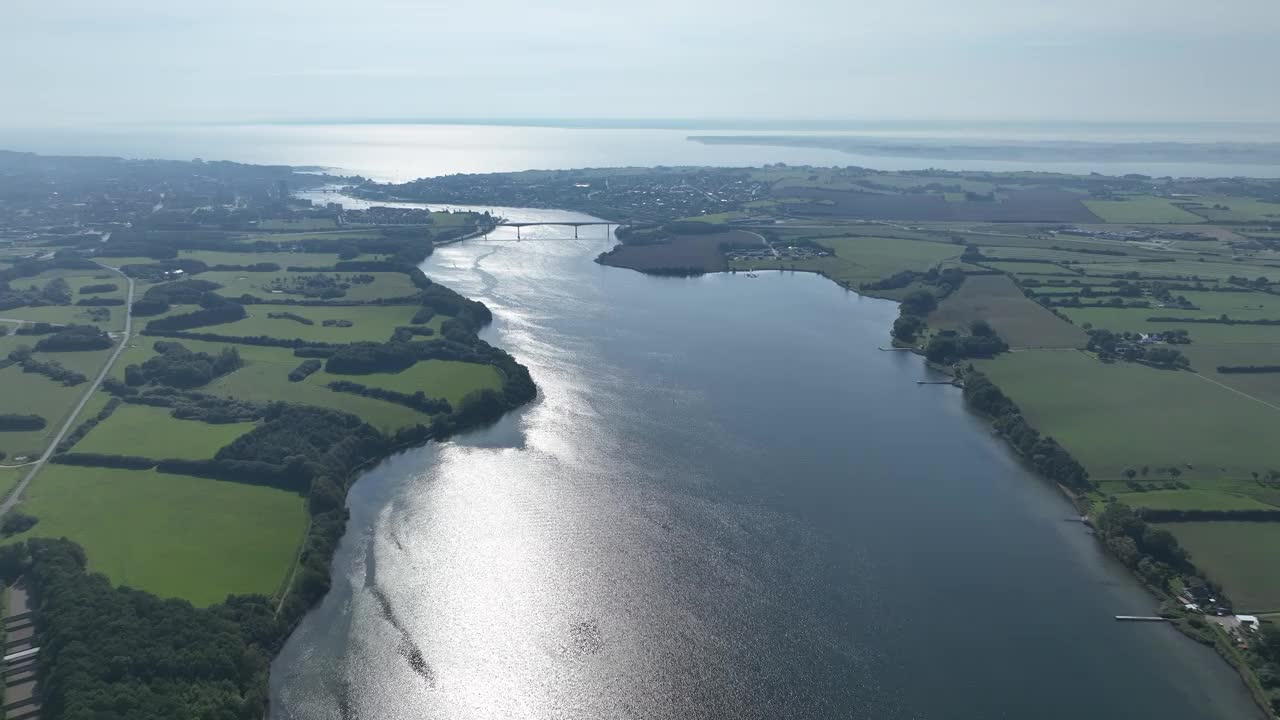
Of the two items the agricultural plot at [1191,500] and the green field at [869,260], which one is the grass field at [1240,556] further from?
the green field at [869,260]

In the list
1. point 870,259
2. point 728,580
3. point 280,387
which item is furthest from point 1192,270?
point 280,387

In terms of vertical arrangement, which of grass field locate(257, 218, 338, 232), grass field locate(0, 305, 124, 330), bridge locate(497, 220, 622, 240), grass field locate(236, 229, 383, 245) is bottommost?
grass field locate(0, 305, 124, 330)

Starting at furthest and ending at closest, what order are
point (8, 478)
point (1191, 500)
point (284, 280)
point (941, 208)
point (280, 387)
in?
point (941, 208) → point (284, 280) → point (280, 387) → point (8, 478) → point (1191, 500)

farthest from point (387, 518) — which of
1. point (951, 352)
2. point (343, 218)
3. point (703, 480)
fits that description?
point (343, 218)

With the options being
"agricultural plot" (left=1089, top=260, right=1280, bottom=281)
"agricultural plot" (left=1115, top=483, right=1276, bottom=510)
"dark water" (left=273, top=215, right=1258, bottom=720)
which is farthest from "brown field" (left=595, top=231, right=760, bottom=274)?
"agricultural plot" (left=1115, top=483, right=1276, bottom=510)

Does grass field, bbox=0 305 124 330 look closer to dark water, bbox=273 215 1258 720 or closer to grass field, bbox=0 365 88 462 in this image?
grass field, bbox=0 365 88 462

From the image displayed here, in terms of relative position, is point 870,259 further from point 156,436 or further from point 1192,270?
point 156,436

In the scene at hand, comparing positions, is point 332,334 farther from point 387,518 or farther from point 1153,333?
point 1153,333
